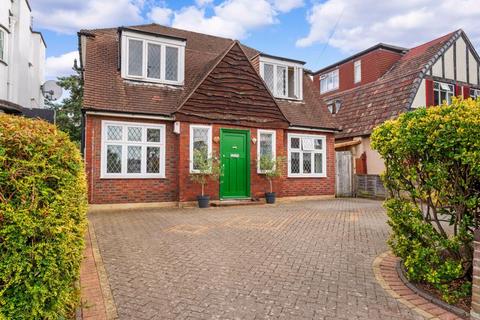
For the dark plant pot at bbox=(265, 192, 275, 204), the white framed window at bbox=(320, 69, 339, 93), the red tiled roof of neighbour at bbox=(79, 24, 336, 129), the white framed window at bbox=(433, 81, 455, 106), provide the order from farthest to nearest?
the white framed window at bbox=(320, 69, 339, 93) → the white framed window at bbox=(433, 81, 455, 106) → the dark plant pot at bbox=(265, 192, 275, 204) → the red tiled roof of neighbour at bbox=(79, 24, 336, 129)

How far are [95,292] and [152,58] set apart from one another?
9496 millimetres

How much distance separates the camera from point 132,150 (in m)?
10.1

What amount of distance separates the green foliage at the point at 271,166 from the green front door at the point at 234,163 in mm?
591

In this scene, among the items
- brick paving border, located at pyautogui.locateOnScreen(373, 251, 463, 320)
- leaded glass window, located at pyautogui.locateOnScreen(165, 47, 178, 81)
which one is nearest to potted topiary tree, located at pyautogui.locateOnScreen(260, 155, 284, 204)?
leaded glass window, located at pyautogui.locateOnScreen(165, 47, 178, 81)

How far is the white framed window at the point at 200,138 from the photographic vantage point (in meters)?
10.5

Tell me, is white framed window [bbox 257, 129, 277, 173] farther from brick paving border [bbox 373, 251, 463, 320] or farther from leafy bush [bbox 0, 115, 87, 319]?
leafy bush [bbox 0, 115, 87, 319]

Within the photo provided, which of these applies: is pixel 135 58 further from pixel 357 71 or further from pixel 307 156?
pixel 357 71

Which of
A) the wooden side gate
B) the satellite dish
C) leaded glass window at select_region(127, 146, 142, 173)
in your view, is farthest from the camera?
the wooden side gate

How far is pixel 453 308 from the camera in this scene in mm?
3012

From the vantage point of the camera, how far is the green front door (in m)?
11.0

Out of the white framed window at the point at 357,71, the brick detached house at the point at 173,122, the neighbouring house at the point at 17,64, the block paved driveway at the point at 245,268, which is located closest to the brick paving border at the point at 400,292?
the block paved driveway at the point at 245,268

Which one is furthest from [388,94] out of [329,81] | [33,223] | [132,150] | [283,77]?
[33,223]

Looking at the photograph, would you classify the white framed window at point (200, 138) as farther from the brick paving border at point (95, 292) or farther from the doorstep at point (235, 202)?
the brick paving border at point (95, 292)

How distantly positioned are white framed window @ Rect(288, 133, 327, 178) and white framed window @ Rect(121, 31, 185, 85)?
5189mm
